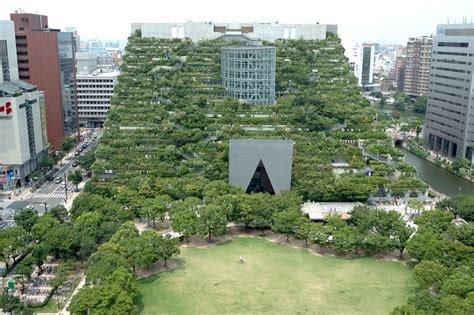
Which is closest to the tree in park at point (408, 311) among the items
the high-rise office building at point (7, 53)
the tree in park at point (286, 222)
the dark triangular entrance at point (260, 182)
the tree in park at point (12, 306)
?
the tree in park at point (286, 222)

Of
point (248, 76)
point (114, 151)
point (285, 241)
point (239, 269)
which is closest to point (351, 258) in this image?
point (285, 241)

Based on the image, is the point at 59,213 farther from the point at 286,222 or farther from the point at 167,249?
the point at 286,222

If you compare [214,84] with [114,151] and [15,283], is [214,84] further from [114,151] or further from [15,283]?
[15,283]

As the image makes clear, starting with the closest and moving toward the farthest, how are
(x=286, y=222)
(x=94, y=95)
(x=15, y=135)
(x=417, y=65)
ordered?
(x=286, y=222), (x=15, y=135), (x=94, y=95), (x=417, y=65)

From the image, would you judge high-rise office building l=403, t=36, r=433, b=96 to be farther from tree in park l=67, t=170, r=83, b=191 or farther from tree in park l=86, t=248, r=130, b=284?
tree in park l=86, t=248, r=130, b=284

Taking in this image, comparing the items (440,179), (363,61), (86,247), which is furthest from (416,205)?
(363,61)

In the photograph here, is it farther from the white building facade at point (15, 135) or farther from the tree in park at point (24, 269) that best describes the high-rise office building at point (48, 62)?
the tree in park at point (24, 269)
